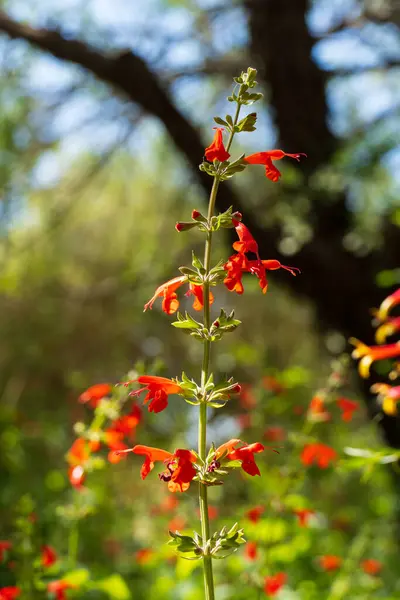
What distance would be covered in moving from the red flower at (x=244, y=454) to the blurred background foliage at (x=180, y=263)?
35 cm

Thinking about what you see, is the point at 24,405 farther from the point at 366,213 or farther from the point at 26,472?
the point at 366,213

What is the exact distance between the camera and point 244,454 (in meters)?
0.81

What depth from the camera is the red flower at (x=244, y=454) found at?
0.80m

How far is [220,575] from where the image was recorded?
7.30ft

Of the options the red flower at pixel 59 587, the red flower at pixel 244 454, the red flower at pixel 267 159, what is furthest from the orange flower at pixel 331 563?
the red flower at pixel 267 159

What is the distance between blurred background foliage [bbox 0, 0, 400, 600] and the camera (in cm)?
219

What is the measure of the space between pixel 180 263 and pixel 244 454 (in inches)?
123

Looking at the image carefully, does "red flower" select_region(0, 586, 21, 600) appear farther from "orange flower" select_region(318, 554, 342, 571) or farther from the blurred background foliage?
"orange flower" select_region(318, 554, 342, 571)

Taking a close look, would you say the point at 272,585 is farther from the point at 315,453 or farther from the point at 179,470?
the point at 179,470

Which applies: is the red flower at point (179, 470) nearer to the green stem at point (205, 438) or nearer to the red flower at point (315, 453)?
the green stem at point (205, 438)

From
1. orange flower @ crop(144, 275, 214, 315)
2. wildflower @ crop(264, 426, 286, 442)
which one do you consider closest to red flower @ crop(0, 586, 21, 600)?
orange flower @ crop(144, 275, 214, 315)

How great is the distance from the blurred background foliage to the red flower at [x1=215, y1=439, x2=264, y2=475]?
0.35 meters

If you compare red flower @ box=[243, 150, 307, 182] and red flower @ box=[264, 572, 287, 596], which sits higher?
red flower @ box=[243, 150, 307, 182]

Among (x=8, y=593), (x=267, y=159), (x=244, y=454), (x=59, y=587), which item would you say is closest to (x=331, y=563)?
(x=59, y=587)
